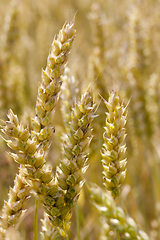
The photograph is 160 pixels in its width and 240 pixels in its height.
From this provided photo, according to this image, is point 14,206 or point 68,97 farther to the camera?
point 68,97

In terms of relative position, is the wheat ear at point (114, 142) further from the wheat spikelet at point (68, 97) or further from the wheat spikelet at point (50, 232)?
the wheat spikelet at point (68, 97)

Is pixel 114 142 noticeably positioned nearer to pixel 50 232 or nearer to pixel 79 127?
pixel 79 127

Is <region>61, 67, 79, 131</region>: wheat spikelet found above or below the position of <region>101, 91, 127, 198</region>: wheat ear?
above

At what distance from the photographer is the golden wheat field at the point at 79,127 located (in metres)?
A: 0.51

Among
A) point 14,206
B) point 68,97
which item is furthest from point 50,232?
point 68,97

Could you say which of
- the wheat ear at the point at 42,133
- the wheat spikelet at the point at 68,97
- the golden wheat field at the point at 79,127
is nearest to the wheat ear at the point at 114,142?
the golden wheat field at the point at 79,127

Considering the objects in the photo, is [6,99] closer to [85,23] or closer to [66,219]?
[66,219]

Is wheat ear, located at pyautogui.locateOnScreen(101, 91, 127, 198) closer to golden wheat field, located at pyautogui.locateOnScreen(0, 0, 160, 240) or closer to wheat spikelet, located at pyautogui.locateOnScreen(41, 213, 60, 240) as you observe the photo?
golden wheat field, located at pyautogui.locateOnScreen(0, 0, 160, 240)

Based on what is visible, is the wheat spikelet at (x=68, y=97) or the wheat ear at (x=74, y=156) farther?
the wheat spikelet at (x=68, y=97)

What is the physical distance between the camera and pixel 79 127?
52 cm

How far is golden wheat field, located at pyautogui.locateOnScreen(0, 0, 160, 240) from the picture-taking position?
1.67 feet

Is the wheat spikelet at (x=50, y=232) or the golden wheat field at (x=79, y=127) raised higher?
the golden wheat field at (x=79, y=127)

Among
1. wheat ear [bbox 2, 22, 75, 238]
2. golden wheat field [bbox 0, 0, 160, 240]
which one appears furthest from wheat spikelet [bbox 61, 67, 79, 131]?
wheat ear [bbox 2, 22, 75, 238]

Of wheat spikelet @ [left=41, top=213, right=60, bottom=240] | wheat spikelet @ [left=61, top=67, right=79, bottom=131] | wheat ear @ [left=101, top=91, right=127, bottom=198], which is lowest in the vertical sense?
wheat spikelet @ [left=41, top=213, right=60, bottom=240]
